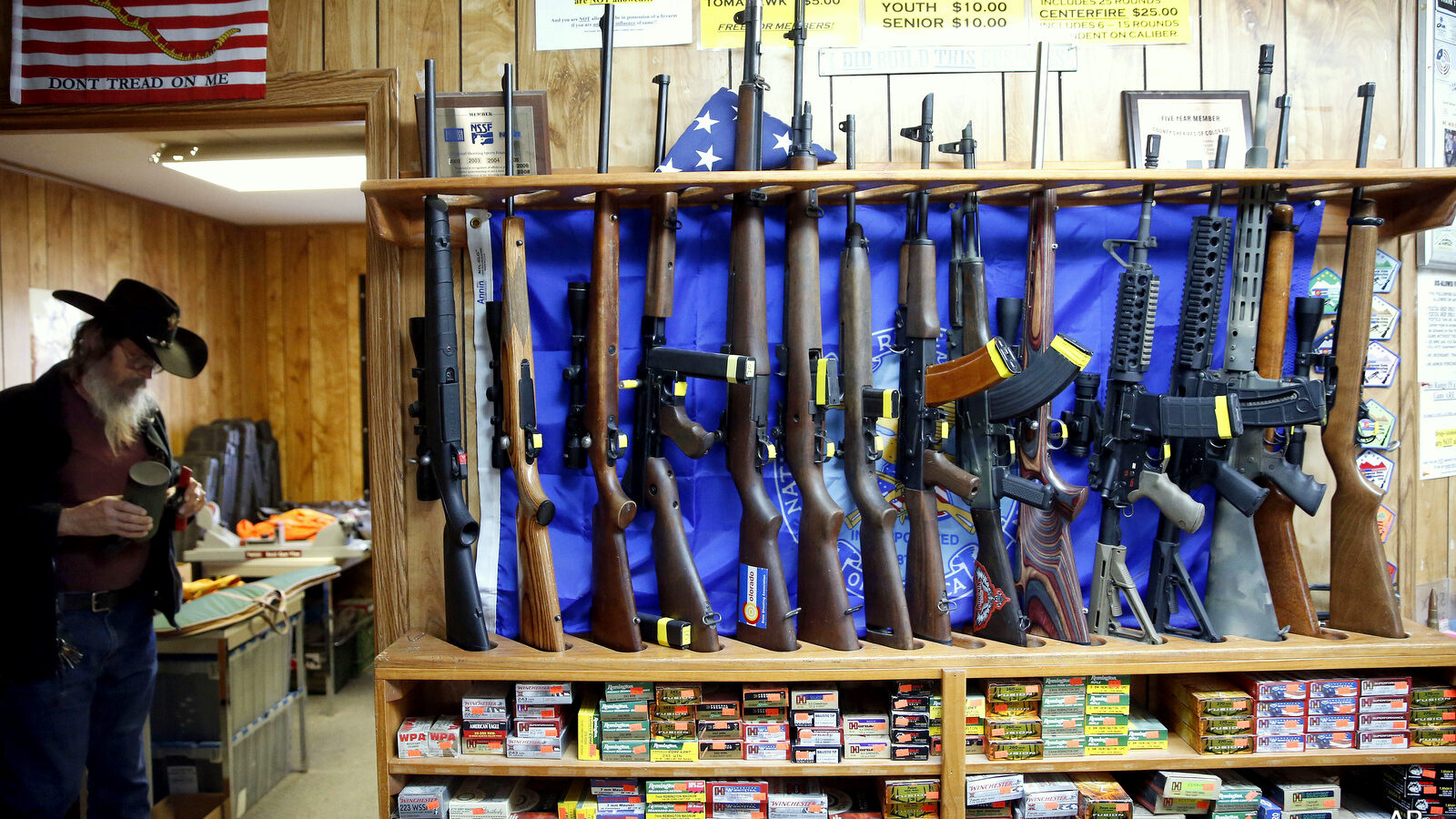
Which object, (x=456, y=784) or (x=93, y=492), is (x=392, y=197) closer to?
(x=93, y=492)

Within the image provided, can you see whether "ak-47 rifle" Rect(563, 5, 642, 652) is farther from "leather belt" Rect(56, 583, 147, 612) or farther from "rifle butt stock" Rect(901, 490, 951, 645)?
"leather belt" Rect(56, 583, 147, 612)

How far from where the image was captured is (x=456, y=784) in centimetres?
223

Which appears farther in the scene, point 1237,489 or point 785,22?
point 785,22

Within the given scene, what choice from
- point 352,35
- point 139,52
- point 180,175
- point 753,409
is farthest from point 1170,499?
point 180,175

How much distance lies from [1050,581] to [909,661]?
46 cm

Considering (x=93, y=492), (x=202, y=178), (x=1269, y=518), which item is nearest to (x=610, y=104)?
(x=93, y=492)

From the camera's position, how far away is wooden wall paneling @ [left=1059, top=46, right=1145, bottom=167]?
7.80 ft

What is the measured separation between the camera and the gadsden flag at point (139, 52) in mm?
2391

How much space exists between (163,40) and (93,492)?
4.48 feet

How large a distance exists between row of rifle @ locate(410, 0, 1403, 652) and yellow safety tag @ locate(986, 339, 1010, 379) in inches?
4.8

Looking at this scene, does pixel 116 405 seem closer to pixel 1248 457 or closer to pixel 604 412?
pixel 604 412

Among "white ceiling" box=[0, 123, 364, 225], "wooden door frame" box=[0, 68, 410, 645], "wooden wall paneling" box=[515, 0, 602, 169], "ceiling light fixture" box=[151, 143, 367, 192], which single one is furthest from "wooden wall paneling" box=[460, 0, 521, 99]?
"ceiling light fixture" box=[151, 143, 367, 192]

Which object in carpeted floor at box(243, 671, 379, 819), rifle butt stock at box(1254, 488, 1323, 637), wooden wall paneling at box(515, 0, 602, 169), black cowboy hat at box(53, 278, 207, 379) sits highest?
wooden wall paneling at box(515, 0, 602, 169)

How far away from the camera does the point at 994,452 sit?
87.3 inches
